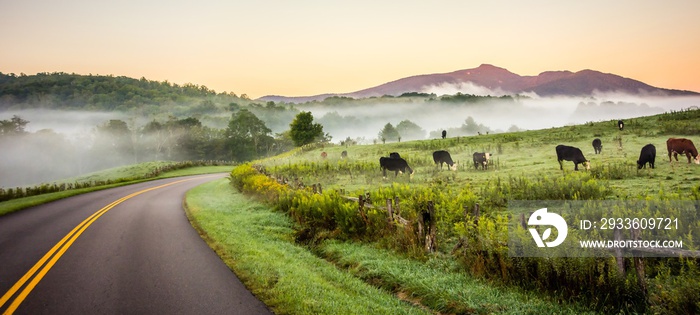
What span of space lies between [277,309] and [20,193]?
30.2 metres

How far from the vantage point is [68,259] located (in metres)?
10.0

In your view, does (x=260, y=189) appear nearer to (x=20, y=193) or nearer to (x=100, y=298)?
(x=100, y=298)

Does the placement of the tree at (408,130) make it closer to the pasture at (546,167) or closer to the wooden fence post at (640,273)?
the pasture at (546,167)

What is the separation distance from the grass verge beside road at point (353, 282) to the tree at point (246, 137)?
10211cm

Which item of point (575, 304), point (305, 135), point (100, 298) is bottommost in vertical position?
point (575, 304)

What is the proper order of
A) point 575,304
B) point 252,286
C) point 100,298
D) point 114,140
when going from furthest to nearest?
point 114,140 < point 252,286 < point 100,298 < point 575,304

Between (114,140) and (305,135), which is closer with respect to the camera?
(305,135)

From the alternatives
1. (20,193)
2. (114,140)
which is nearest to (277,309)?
(20,193)

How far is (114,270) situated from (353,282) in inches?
232

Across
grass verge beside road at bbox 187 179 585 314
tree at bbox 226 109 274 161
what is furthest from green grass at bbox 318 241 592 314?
tree at bbox 226 109 274 161

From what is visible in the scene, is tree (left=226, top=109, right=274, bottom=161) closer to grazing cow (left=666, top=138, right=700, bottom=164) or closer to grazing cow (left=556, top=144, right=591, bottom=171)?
grazing cow (left=556, top=144, right=591, bottom=171)

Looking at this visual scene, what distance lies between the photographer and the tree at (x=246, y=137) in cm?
11106

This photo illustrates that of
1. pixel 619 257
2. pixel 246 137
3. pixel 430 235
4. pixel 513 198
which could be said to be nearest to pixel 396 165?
pixel 513 198

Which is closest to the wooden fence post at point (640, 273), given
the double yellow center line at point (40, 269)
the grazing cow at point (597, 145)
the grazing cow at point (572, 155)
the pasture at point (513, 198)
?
the pasture at point (513, 198)
